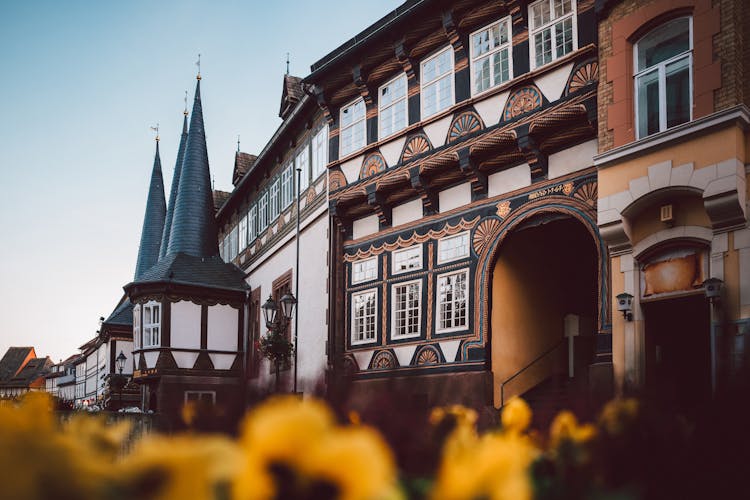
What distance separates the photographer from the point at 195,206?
33844 mm

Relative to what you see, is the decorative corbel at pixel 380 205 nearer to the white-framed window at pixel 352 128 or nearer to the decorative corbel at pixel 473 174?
the white-framed window at pixel 352 128

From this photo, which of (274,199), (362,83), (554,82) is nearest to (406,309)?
(362,83)

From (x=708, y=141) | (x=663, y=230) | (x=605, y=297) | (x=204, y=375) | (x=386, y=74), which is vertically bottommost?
(x=204, y=375)

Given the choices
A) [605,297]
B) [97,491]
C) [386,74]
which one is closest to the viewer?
[97,491]

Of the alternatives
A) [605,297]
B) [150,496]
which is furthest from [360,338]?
[150,496]

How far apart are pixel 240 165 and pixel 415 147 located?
18.6 meters

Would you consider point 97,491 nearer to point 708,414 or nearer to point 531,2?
point 708,414

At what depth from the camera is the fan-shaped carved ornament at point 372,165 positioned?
1798cm

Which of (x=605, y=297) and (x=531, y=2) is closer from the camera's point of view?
(x=605, y=297)

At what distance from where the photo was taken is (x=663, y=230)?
11.3m

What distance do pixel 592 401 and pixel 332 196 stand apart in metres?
16.5

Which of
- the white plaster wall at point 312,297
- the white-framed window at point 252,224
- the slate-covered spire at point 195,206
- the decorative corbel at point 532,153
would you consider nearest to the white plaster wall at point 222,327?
the white-framed window at point 252,224

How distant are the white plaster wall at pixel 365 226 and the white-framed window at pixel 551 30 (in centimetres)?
576

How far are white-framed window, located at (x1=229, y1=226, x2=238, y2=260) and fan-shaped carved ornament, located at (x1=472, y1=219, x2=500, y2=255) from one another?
19093 millimetres
